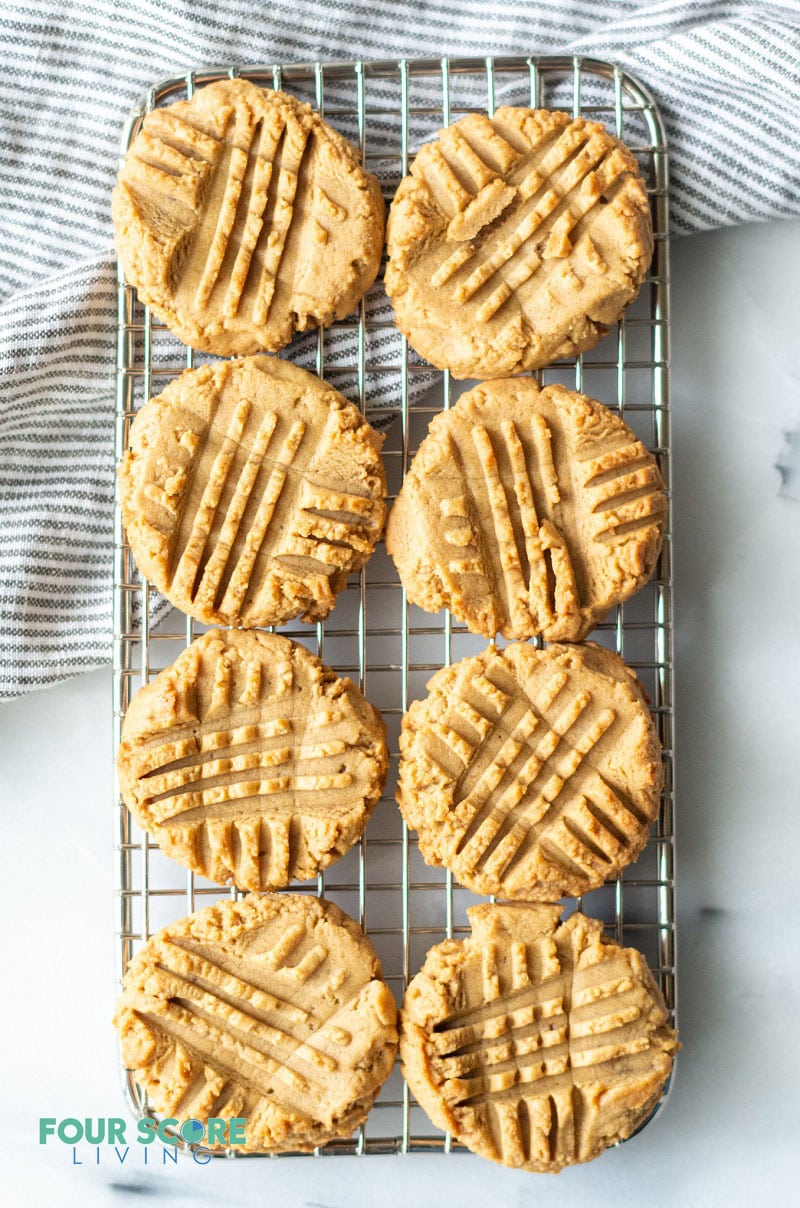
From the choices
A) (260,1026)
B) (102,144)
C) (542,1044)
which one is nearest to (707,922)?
(542,1044)

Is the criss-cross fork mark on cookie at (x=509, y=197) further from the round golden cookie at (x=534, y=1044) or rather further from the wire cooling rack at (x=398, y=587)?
the round golden cookie at (x=534, y=1044)

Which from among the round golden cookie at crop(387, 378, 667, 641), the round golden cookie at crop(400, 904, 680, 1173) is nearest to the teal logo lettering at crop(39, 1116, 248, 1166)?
the round golden cookie at crop(400, 904, 680, 1173)

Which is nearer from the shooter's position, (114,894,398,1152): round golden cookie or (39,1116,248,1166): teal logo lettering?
(114,894,398,1152): round golden cookie

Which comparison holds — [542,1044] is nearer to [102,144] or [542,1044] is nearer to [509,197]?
[509,197]

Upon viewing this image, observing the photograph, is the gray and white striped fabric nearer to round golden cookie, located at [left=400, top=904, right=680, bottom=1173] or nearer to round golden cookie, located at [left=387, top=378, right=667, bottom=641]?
round golden cookie, located at [left=387, top=378, right=667, bottom=641]

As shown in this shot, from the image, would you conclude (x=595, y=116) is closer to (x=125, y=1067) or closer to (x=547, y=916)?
(x=547, y=916)

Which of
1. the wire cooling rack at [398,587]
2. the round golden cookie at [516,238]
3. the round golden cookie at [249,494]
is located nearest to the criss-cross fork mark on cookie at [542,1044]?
the wire cooling rack at [398,587]
